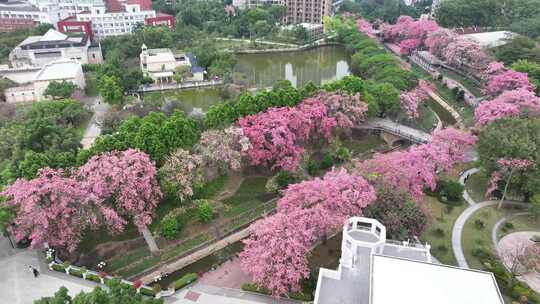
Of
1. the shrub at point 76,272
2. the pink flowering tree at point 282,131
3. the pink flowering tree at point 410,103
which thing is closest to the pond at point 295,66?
the pink flowering tree at point 410,103

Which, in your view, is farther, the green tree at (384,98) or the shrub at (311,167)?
the green tree at (384,98)

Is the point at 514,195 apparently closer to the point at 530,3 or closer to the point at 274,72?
the point at 274,72

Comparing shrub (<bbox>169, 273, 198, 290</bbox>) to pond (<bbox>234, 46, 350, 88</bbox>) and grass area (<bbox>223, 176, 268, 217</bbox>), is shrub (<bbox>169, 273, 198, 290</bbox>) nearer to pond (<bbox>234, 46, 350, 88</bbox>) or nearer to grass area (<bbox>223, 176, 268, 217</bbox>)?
grass area (<bbox>223, 176, 268, 217</bbox>)

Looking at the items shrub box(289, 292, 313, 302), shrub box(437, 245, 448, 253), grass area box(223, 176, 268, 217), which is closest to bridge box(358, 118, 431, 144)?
grass area box(223, 176, 268, 217)

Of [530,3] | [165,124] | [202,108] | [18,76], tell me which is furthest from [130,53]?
[530,3]

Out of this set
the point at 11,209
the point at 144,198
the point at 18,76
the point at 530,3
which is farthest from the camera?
the point at 530,3

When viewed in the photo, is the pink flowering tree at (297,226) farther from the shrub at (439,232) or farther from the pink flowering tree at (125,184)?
the pink flowering tree at (125,184)

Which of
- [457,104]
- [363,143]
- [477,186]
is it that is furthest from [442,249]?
[457,104]
